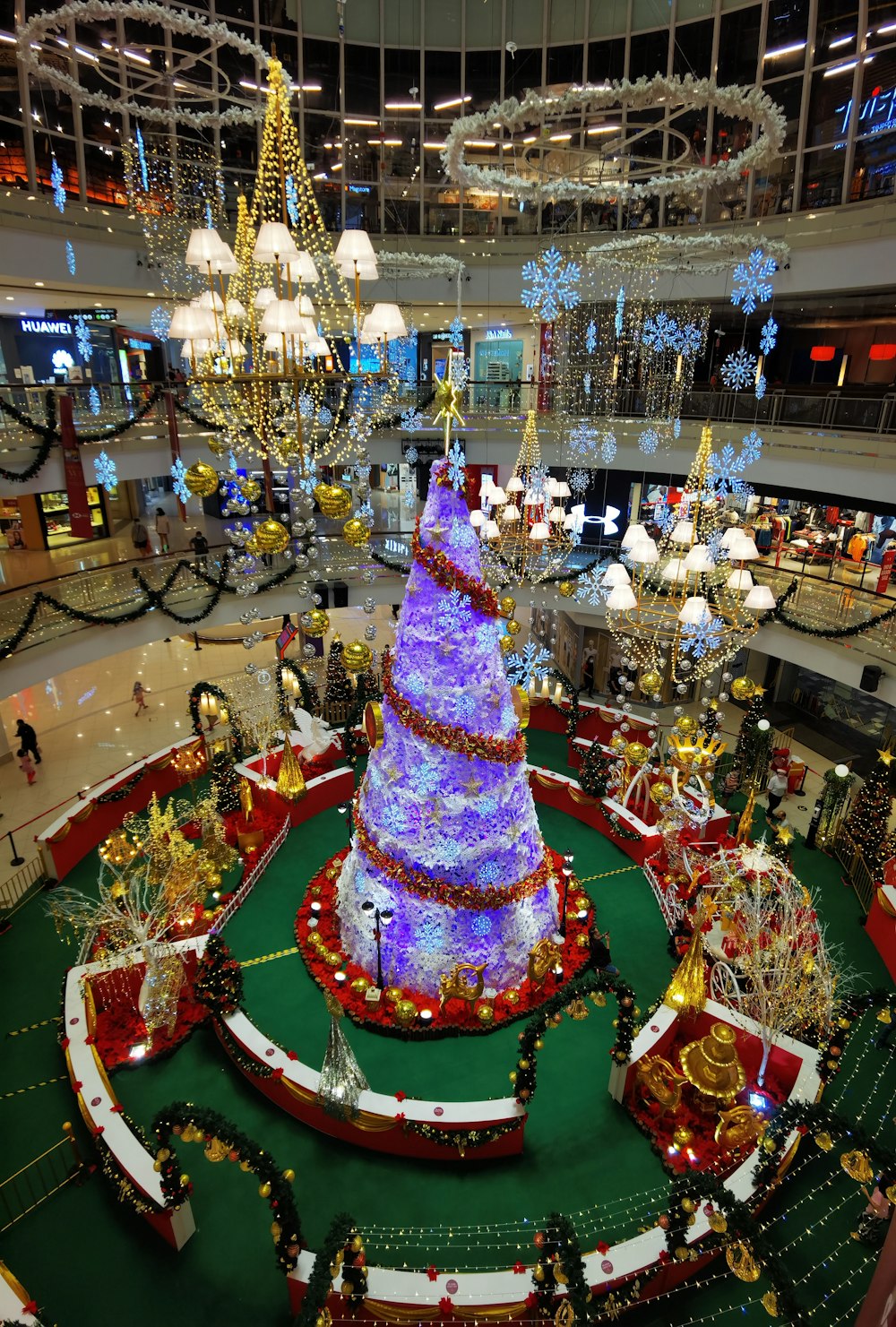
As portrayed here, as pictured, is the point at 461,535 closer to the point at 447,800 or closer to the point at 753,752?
the point at 447,800

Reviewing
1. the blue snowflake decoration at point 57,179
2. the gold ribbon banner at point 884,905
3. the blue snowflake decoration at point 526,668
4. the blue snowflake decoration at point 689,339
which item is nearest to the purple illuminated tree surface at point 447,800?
the gold ribbon banner at point 884,905

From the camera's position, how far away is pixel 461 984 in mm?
7941

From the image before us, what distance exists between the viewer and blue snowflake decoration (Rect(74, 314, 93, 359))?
20062 mm

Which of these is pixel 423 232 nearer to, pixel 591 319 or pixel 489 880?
pixel 591 319

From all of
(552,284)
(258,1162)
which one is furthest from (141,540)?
(258,1162)

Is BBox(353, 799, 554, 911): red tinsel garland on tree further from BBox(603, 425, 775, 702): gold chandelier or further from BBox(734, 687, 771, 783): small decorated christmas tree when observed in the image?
BBox(734, 687, 771, 783): small decorated christmas tree

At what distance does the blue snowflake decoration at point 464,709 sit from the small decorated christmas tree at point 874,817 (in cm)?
663

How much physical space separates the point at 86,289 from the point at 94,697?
8.42 metres

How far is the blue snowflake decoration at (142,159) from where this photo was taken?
14.5m

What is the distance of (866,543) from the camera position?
17594 mm

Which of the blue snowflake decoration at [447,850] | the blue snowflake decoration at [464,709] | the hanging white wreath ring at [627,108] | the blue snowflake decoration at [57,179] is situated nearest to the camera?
the hanging white wreath ring at [627,108]

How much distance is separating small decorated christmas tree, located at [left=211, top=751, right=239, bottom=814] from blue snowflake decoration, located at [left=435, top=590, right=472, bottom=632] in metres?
5.70

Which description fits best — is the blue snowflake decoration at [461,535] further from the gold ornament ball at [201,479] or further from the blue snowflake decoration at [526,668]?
the blue snowflake decoration at [526,668]

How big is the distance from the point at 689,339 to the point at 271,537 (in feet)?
37.4
